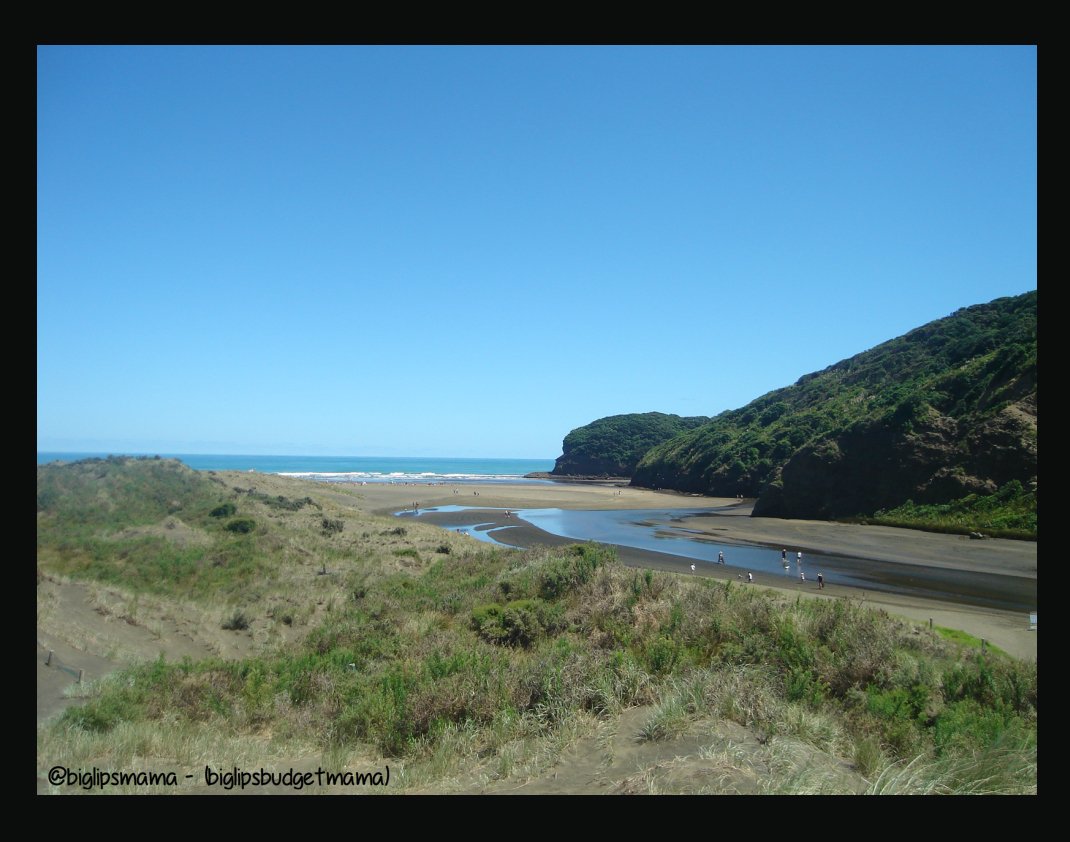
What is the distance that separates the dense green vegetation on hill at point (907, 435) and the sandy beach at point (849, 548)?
9.33 feet

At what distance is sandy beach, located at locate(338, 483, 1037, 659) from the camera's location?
17000 mm

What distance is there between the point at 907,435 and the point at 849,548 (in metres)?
10.1

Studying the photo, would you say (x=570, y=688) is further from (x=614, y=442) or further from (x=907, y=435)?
(x=614, y=442)

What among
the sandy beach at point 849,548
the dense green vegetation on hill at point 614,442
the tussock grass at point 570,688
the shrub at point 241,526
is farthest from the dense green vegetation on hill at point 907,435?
the dense green vegetation on hill at point 614,442

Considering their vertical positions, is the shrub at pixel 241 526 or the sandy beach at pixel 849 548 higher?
the shrub at pixel 241 526

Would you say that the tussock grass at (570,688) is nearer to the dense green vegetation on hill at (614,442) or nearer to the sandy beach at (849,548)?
the sandy beach at (849,548)

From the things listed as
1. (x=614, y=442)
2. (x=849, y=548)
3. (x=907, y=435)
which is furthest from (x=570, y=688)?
(x=614, y=442)

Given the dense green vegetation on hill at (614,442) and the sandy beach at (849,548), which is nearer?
the sandy beach at (849,548)

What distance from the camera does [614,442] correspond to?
473 ft

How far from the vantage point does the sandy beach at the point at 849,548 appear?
55.8ft

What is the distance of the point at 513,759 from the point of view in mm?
5281

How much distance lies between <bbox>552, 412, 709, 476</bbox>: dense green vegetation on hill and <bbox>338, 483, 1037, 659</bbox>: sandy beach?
238ft
